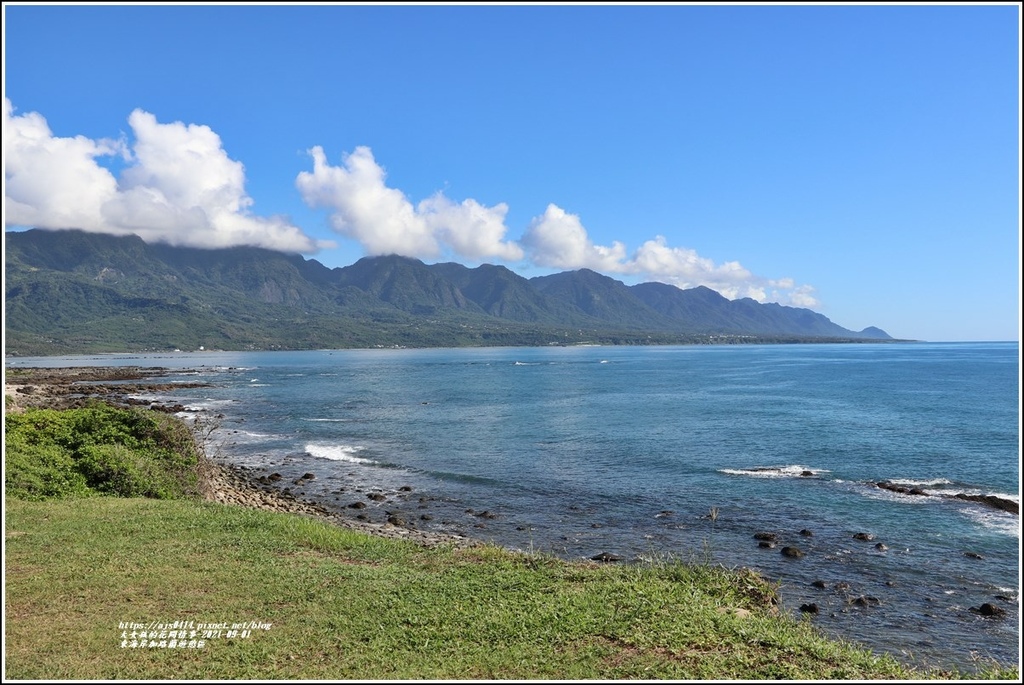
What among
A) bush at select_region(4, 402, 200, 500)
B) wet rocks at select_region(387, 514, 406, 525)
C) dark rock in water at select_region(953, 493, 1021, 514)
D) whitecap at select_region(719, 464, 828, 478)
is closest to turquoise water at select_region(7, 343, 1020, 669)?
whitecap at select_region(719, 464, 828, 478)

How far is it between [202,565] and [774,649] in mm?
14407

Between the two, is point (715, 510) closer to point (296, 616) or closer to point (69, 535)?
point (296, 616)

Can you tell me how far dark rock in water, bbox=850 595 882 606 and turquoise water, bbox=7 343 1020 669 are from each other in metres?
0.24

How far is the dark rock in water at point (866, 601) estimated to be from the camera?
2077 centimetres

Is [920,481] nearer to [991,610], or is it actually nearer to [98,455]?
[991,610]

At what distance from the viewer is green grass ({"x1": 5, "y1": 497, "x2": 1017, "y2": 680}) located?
439 inches

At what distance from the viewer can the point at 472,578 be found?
16188 millimetres

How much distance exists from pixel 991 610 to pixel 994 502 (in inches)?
663

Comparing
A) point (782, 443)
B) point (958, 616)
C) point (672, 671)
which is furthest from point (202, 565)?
point (782, 443)

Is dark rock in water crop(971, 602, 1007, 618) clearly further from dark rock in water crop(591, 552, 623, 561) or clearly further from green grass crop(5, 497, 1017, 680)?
dark rock in water crop(591, 552, 623, 561)

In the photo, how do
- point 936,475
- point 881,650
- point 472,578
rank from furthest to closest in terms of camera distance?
point 936,475, point 881,650, point 472,578

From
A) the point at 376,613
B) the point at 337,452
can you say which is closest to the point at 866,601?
the point at 376,613

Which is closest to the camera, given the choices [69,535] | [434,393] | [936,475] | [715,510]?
[69,535]

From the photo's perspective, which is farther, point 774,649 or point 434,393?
point 434,393
